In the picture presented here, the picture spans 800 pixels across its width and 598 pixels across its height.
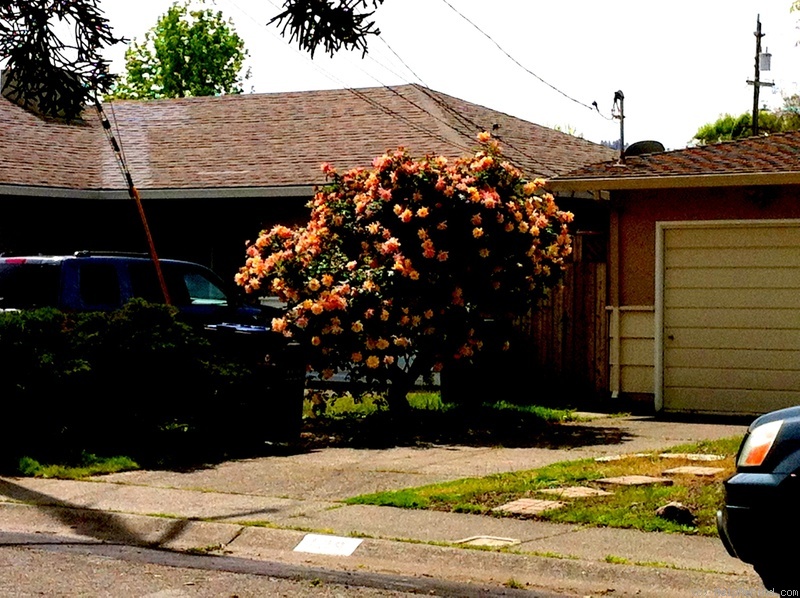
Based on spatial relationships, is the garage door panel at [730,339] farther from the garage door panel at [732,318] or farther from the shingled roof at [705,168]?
the shingled roof at [705,168]

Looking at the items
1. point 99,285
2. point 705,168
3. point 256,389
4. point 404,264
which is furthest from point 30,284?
point 705,168

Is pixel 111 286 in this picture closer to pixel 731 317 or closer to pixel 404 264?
pixel 404 264

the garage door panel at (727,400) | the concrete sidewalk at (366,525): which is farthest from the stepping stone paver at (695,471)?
the garage door panel at (727,400)

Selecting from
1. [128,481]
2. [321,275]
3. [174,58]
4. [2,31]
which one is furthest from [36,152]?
[174,58]

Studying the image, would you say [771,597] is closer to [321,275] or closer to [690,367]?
[321,275]

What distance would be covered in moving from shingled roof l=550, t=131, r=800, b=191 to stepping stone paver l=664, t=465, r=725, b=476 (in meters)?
6.13

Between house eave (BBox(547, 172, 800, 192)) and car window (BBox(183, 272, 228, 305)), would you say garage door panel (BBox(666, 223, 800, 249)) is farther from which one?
car window (BBox(183, 272, 228, 305))

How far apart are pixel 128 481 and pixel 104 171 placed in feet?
45.5

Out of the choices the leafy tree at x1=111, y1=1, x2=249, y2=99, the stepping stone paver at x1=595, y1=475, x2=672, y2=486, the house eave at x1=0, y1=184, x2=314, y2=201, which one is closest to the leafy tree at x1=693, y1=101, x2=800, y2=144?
the leafy tree at x1=111, y1=1, x2=249, y2=99

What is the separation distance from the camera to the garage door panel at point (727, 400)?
16516mm

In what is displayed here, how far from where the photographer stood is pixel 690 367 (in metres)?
17.2

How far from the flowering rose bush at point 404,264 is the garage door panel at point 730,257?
7.92 ft

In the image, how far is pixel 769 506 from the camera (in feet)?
20.5

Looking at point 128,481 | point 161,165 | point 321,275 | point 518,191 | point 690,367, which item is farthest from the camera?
point 161,165
